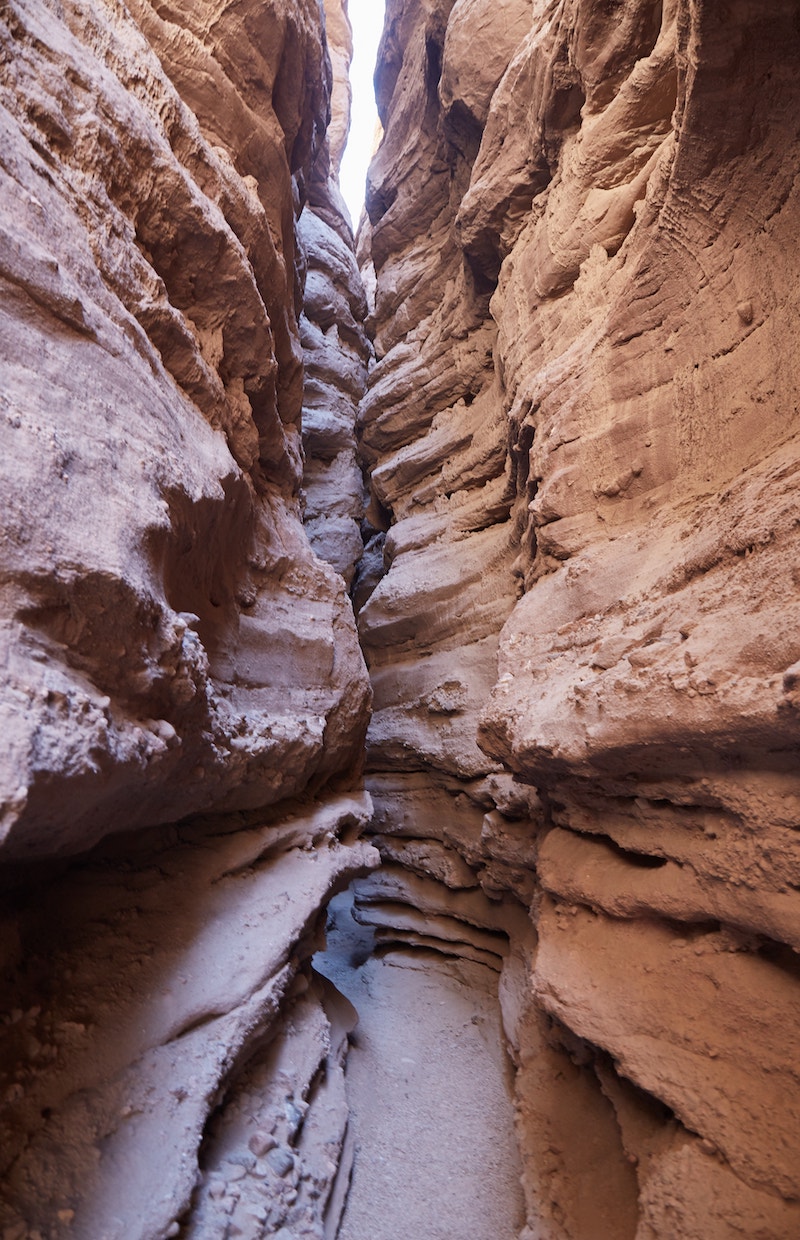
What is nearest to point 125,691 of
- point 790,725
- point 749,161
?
point 790,725

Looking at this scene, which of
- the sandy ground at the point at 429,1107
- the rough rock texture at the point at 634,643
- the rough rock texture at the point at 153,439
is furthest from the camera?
the sandy ground at the point at 429,1107

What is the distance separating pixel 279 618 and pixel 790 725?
122 inches

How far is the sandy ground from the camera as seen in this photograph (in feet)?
9.58

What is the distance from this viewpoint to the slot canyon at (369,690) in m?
1.98

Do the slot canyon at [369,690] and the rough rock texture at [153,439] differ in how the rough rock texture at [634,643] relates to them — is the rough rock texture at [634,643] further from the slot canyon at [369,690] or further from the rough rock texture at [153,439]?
the rough rock texture at [153,439]

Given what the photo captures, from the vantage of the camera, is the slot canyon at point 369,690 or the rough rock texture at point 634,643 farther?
the rough rock texture at point 634,643

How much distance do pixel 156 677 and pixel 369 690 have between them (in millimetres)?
2874

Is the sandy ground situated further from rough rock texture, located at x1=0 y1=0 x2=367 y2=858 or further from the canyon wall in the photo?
rough rock texture, located at x1=0 y1=0 x2=367 y2=858

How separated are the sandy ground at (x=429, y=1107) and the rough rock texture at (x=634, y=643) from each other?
0.80 feet

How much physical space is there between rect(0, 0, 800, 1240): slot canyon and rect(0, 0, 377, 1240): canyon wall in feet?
0.06

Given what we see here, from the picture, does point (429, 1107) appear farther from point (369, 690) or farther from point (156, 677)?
point (156, 677)

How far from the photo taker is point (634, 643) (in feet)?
9.21

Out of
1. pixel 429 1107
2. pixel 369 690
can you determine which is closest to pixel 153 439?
pixel 369 690

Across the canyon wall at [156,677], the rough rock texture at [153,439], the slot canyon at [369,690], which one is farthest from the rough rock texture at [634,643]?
the rough rock texture at [153,439]
